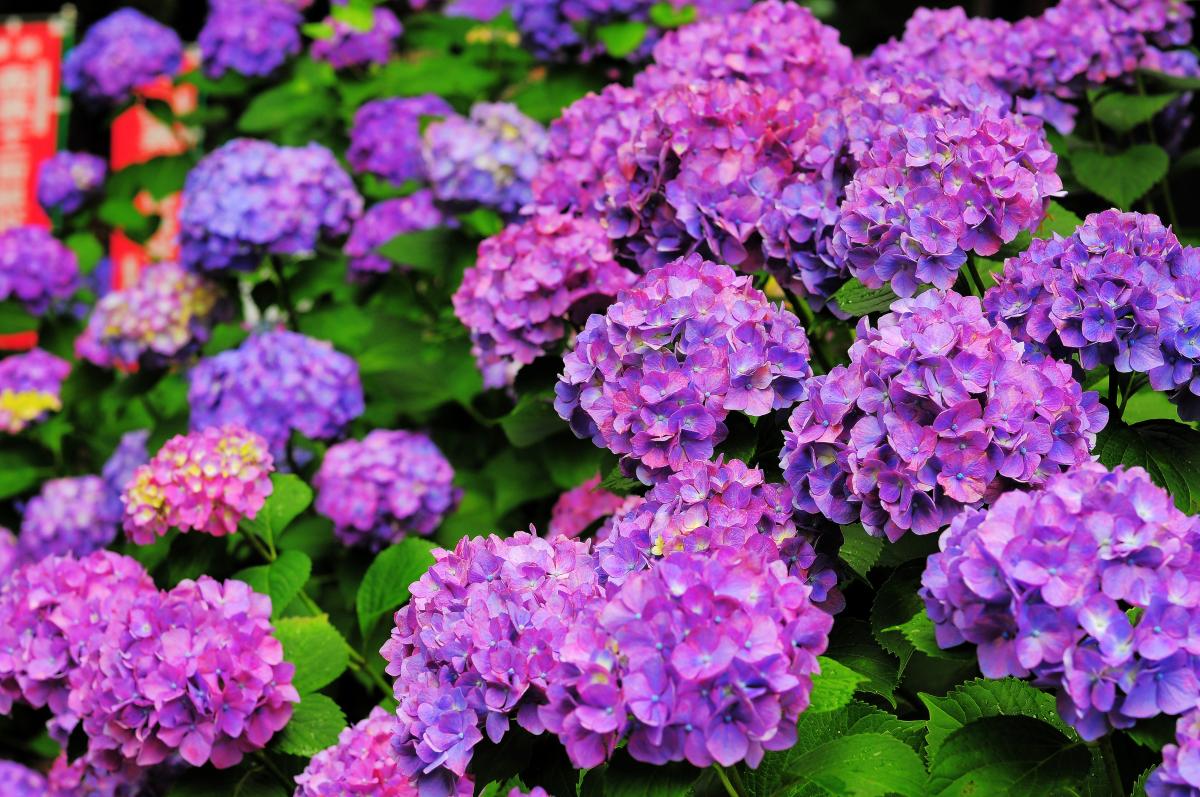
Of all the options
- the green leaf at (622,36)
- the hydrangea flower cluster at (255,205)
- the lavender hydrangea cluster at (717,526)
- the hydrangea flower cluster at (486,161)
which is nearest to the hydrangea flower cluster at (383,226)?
the hydrangea flower cluster at (255,205)

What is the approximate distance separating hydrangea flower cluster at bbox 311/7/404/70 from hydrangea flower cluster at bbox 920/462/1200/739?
10.7 feet

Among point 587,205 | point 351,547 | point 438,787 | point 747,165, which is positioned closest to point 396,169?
point 351,547

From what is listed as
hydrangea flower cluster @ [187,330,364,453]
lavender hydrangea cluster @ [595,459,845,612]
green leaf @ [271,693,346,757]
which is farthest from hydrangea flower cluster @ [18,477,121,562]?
lavender hydrangea cluster @ [595,459,845,612]

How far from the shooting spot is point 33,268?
3.97 meters

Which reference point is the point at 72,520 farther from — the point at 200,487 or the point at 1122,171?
the point at 1122,171

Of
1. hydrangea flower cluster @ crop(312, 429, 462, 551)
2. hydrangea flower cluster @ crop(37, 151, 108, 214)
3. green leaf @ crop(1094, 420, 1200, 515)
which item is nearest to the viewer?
green leaf @ crop(1094, 420, 1200, 515)

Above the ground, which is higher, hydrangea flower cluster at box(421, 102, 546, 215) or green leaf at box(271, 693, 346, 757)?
hydrangea flower cluster at box(421, 102, 546, 215)

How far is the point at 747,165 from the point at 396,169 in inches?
72.1

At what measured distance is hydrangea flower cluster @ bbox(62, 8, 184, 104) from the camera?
437 centimetres

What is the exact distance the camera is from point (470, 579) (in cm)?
147

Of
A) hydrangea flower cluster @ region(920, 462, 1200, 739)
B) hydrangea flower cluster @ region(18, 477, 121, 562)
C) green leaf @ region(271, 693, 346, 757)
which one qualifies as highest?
hydrangea flower cluster @ region(920, 462, 1200, 739)

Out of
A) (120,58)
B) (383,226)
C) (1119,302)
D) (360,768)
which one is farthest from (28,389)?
(1119,302)

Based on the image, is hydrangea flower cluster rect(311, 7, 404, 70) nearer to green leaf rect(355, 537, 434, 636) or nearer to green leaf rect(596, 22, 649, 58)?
green leaf rect(596, 22, 649, 58)

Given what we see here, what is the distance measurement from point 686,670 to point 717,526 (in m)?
0.31
